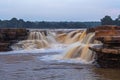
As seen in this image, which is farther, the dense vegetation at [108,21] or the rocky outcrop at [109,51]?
the dense vegetation at [108,21]

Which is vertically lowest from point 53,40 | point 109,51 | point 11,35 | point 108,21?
point 53,40

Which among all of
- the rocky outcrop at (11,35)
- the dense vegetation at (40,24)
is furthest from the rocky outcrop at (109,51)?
the dense vegetation at (40,24)

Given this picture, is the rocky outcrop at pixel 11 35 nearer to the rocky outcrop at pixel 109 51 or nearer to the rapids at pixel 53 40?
the rapids at pixel 53 40

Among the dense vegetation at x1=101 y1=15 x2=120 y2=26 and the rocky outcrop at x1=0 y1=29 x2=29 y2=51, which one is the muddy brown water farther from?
the dense vegetation at x1=101 y1=15 x2=120 y2=26

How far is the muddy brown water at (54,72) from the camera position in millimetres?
13716

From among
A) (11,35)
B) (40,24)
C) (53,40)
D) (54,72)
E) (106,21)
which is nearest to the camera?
(54,72)

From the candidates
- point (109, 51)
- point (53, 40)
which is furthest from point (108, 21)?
point (109, 51)

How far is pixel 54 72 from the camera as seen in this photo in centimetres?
1495

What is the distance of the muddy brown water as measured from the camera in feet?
45.0

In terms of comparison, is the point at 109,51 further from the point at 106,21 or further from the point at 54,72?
the point at 106,21

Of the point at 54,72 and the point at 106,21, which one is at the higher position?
the point at 106,21

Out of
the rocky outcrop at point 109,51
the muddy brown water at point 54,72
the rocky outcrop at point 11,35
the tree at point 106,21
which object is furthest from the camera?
the tree at point 106,21

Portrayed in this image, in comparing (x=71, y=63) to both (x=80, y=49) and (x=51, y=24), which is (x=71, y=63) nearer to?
(x=80, y=49)

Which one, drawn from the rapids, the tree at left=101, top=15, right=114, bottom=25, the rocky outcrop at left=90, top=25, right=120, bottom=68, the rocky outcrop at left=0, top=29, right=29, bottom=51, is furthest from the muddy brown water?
the tree at left=101, top=15, right=114, bottom=25
